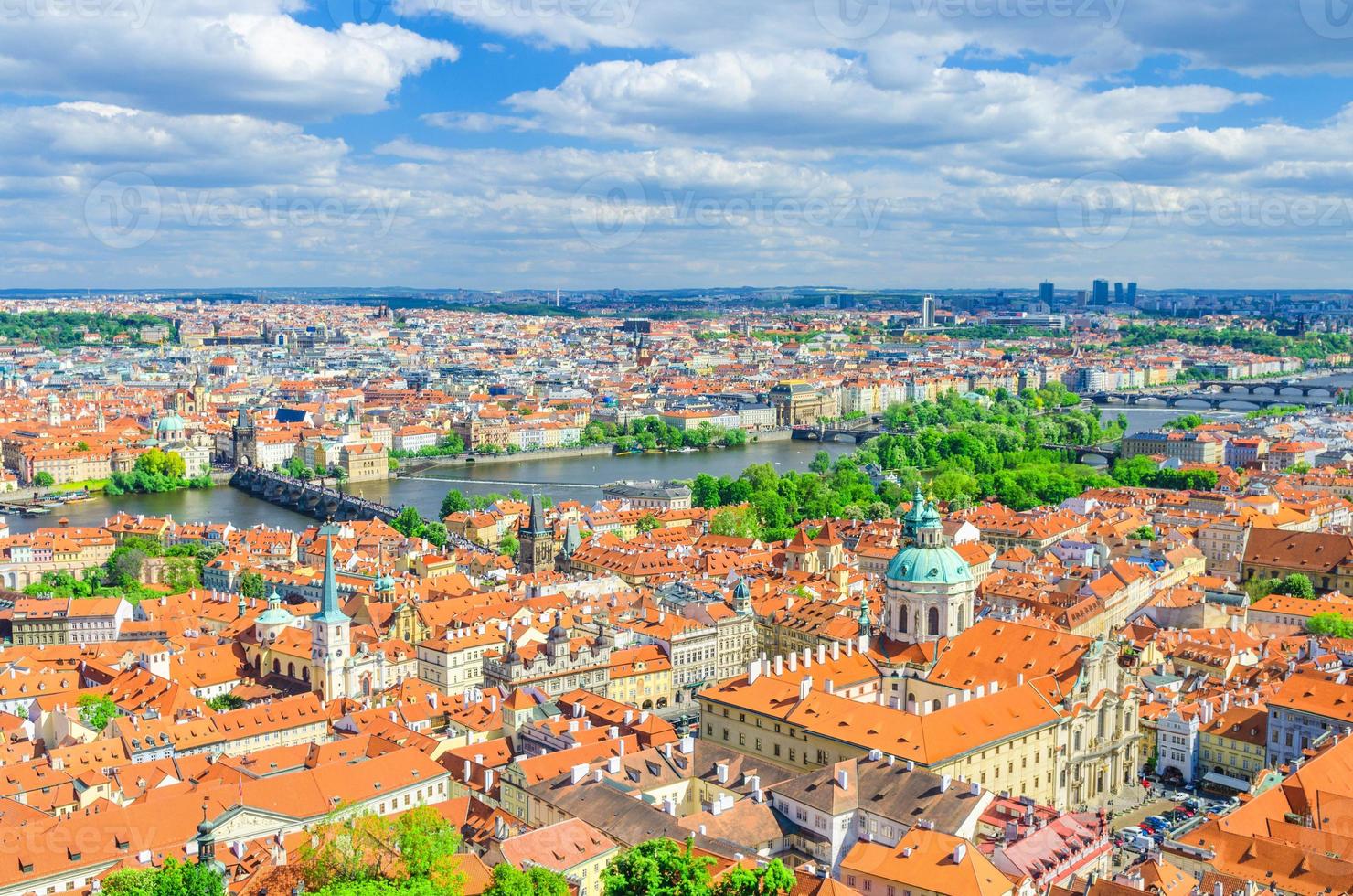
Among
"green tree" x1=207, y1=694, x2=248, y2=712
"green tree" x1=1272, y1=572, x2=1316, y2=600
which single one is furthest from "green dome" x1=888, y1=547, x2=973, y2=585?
"green tree" x1=207, y1=694, x2=248, y2=712

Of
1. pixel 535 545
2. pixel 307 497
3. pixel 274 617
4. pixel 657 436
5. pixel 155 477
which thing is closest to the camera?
pixel 274 617

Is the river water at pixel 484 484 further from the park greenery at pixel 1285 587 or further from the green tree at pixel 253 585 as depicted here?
the park greenery at pixel 1285 587

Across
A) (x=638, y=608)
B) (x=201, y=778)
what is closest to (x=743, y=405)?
(x=638, y=608)

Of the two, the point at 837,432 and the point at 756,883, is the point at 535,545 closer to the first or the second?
the point at 756,883

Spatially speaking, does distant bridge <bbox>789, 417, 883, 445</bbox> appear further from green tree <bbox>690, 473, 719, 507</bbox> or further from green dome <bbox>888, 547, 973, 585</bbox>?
green dome <bbox>888, 547, 973, 585</bbox>

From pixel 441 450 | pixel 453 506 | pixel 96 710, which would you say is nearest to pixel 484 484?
pixel 441 450

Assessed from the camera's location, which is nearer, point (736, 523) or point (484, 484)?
point (736, 523)

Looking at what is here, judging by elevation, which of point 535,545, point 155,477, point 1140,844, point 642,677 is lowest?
point 155,477
